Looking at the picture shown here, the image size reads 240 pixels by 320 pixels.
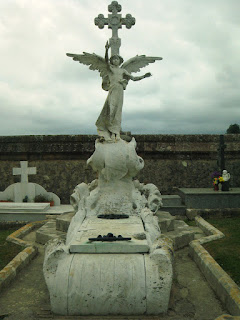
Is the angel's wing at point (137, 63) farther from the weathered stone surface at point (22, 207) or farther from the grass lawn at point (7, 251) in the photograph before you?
the grass lawn at point (7, 251)

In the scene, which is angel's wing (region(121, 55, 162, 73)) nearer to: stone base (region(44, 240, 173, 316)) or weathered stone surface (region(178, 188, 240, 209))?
weathered stone surface (region(178, 188, 240, 209))

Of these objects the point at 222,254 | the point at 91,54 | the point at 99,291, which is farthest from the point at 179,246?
the point at 91,54

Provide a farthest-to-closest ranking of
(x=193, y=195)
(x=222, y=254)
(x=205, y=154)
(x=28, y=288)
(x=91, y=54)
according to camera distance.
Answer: (x=205, y=154), (x=193, y=195), (x=91, y=54), (x=222, y=254), (x=28, y=288)

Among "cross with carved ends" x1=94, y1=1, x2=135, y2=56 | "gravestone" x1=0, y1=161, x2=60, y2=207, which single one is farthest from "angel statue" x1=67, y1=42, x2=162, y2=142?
"gravestone" x1=0, y1=161, x2=60, y2=207

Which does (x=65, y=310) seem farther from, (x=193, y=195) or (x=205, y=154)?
(x=205, y=154)

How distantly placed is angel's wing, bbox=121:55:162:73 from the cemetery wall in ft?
12.9

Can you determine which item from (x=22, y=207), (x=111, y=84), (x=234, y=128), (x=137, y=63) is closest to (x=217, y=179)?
(x=137, y=63)

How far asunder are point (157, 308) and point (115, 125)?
13.7 feet

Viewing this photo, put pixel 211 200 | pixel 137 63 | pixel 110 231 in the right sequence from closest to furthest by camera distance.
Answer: pixel 110 231, pixel 137 63, pixel 211 200

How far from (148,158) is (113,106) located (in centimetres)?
450

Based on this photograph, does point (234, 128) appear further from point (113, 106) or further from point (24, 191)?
point (24, 191)

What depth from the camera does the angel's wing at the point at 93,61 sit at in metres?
7.11

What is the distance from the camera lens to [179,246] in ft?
20.5

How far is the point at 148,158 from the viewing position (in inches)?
447
